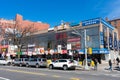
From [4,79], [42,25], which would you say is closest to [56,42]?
[4,79]

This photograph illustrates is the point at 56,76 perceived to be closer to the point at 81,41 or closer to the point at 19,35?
the point at 81,41

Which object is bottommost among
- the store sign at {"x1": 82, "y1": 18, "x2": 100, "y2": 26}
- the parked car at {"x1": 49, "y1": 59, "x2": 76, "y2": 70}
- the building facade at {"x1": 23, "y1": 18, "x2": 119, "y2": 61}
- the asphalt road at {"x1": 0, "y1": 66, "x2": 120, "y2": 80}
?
the asphalt road at {"x1": 0, "y1": 66, "x2": 120, "y2": 80}

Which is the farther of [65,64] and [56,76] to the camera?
[65,64]

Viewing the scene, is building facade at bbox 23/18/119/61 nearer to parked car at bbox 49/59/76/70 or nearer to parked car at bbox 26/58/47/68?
parked car at bbox 26/58/47/68

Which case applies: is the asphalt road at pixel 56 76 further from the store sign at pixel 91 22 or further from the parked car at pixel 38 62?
the store sign at pixel 91 22

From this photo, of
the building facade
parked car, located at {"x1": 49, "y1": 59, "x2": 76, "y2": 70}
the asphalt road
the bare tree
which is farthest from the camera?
the bare tree

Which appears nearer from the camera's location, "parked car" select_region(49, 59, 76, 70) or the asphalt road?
the asphalt road

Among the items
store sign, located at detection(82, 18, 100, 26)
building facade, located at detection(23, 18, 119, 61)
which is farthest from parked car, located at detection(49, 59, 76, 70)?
store sign, located at detection(82, 18, 100, 26)

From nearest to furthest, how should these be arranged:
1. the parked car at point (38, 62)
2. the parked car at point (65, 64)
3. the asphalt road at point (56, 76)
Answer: the asphalt road at point (56, 76)
the parked car at point (65, 64)
the parked car at point (38, 62)

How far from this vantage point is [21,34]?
207ft

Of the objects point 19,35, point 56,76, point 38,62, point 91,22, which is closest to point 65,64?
point 38,62

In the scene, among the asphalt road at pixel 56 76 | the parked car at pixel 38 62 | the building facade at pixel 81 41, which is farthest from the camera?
the building facade at pixel 81 41

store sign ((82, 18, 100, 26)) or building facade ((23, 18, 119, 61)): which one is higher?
store sign ((82, 18, 100, 26))

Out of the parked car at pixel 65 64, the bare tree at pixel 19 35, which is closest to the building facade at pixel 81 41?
the bare tree at pixel 19 35
